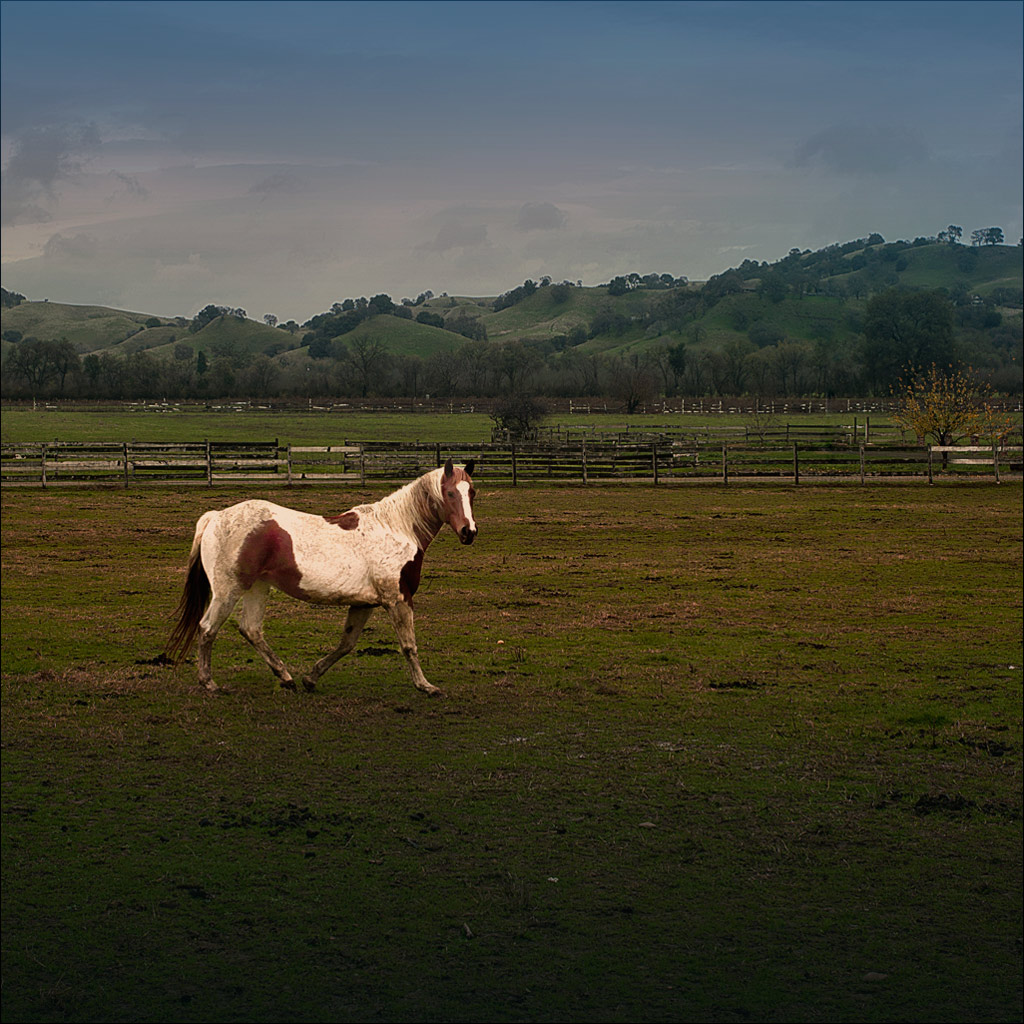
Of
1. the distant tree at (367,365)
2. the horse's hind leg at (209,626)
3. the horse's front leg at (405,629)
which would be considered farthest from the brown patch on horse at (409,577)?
the distant tree at (367,365)

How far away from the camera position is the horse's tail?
3.66 meters

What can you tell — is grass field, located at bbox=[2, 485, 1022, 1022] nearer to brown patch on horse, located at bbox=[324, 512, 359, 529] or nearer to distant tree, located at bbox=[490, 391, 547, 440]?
brown patch on horse, located at bbox=[324, 512, 359, 529]

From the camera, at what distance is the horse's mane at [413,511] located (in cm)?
372

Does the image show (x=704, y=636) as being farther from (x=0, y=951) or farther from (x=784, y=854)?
(x=0, y=951)

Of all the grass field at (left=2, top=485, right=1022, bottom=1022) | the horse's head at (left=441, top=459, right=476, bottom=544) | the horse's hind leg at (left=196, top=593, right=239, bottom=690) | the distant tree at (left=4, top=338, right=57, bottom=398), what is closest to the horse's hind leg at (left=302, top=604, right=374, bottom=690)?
the horse's hind leg at (left=196, top=593, right=239, bottom=690)

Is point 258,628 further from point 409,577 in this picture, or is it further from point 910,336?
point 910,336

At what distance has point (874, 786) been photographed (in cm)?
1332

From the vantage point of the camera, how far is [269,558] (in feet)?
12.3

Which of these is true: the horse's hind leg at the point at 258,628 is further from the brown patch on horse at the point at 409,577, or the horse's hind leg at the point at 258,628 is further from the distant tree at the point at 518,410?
the distant tree at the point at 518,410

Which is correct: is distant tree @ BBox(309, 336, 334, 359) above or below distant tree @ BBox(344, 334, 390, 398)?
above

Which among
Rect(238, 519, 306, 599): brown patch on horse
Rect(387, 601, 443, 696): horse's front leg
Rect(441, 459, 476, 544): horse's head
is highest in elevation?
Rect(441, 459, 476, 544): horse's head

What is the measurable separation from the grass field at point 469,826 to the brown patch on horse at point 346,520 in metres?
0.86

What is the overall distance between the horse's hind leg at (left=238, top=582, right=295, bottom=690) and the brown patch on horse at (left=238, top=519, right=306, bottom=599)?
0.05 metres

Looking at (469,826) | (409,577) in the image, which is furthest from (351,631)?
(469,826)
